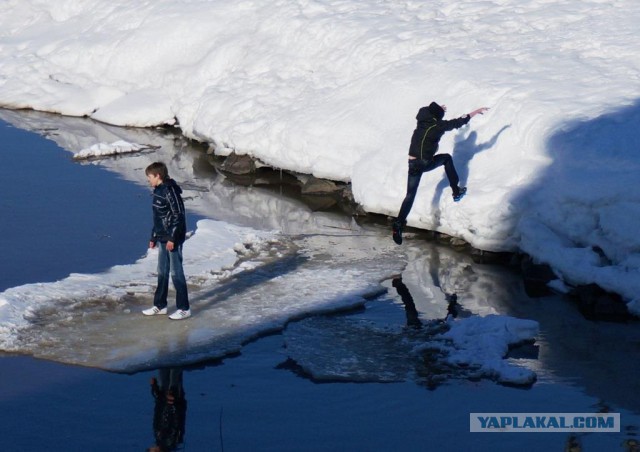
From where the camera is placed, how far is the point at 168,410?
991cm

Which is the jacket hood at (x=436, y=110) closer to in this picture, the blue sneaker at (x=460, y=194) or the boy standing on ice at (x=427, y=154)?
the boy standing on ice at (x=427, y=154)

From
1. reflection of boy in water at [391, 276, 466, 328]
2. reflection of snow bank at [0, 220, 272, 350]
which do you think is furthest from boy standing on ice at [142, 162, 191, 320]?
reflection of boy in water at [391, 276, 466, 328]

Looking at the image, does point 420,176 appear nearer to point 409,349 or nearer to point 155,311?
point 409,349

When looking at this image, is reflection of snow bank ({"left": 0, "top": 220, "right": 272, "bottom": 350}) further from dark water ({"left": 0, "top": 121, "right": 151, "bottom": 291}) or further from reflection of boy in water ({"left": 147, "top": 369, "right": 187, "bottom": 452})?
reflection of boy in water ({"left": 147, "top": 369, "right": 187, "bottom": 452})

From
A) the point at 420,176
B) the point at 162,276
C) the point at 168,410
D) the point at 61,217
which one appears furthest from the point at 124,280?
the point at 420,176

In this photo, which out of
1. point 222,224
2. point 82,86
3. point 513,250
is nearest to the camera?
point 513,250

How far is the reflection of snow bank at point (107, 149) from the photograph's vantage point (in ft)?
65.9

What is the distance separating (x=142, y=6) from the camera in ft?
84.2

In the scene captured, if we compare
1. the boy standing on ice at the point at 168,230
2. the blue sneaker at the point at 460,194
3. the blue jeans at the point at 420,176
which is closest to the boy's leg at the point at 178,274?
the boy standing on ice at the point at 168,230

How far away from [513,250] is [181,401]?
6.06m

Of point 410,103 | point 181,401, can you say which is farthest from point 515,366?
point 410,103

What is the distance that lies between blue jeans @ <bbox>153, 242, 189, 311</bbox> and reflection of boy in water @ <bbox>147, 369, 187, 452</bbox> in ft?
4.53

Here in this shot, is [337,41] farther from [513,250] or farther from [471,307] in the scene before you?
[471,307]

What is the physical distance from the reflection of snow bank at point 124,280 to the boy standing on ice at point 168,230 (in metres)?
1.01
